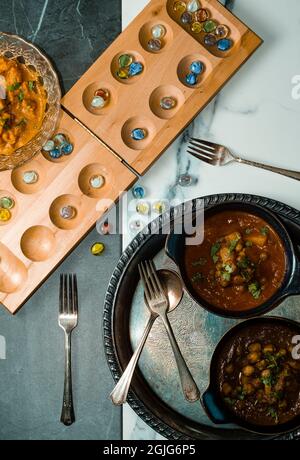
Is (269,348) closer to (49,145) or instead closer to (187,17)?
(49,145)

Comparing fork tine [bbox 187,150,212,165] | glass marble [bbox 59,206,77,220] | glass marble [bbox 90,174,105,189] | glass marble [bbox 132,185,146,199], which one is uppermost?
fork tine [bbox 187,150,212,165]

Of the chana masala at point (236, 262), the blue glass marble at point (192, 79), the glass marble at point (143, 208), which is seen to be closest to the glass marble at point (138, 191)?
the glass marble at point (143, 208)

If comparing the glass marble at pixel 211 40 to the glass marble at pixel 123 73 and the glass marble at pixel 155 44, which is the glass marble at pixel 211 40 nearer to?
the glass marble at pixel 155 44

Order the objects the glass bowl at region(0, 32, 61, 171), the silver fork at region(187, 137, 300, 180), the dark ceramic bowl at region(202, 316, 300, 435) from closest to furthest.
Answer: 1. the dark ceramic bowl at region(202, 316, 300, 435)
2. the glass bowl at region(0, 32, 61, 171)
3. the silver fork at region(187, 137, 300, 180)

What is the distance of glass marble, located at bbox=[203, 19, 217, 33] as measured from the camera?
1783 millimetres

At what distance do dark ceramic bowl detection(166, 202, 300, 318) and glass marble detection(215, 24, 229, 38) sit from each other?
513 millimetres

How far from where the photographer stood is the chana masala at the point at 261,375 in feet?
5.42

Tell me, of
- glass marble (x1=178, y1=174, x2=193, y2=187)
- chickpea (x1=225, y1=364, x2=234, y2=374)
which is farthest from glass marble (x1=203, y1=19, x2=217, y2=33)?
chickpea (x1=225, y1=364, x2=234, y2=374)

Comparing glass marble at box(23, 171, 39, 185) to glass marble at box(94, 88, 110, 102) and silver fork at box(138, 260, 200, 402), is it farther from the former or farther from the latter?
silver fork at box(138, 260, 200, 402)

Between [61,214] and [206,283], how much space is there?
0.47 m

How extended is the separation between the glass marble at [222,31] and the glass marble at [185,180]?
43 cm
